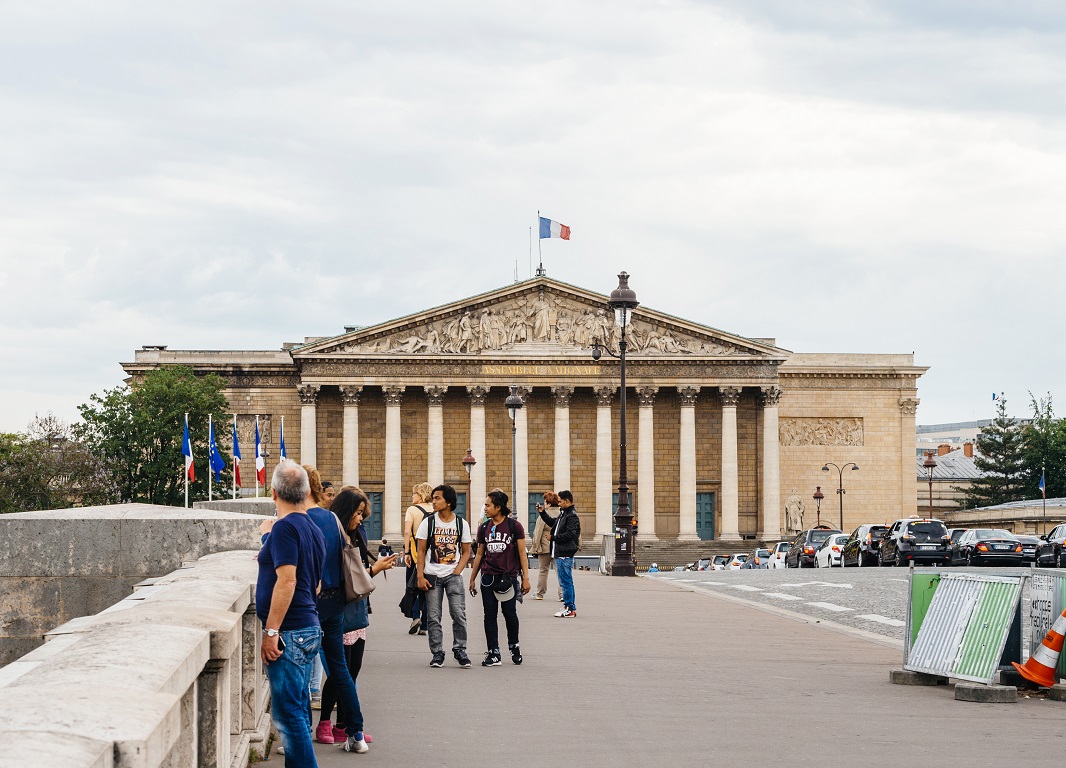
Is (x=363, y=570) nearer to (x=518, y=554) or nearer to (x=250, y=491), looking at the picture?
(x=518, y=554)

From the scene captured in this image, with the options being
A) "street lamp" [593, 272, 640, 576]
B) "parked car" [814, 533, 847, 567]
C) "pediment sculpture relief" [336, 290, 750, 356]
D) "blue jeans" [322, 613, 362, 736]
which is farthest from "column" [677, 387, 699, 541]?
"blue jeans" [322, 613, 362, 736]

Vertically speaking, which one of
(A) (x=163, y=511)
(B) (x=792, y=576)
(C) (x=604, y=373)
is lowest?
(B) (x=792, y=576)

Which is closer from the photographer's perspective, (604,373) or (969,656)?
(969,656)

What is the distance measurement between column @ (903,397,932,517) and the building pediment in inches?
425

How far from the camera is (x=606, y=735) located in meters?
12.6

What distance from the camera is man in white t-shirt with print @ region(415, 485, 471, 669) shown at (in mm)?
17531

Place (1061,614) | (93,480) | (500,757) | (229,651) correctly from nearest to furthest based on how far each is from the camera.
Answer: (229,651) < (500,757) < (1061,614) < (93,480)

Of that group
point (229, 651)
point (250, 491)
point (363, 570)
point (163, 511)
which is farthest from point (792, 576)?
point (250, 491)

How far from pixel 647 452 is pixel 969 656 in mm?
69615

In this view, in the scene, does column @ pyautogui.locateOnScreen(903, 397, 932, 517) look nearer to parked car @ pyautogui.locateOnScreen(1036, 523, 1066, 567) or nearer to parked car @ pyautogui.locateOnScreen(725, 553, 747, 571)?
parked car @ pyautogui.locateOnScreen(725, 553, 747, 571)

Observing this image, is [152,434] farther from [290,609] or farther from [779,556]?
[290,609]

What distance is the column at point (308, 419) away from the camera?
84312 mm

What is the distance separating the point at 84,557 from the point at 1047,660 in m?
9.94

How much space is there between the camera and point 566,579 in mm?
26172
